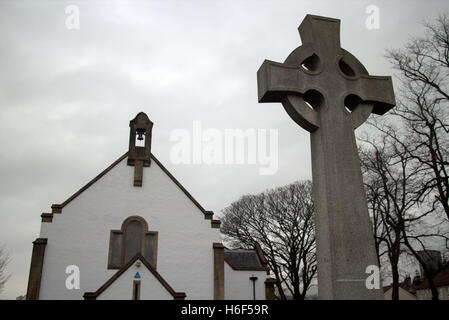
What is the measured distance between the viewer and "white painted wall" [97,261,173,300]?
53.7 ft

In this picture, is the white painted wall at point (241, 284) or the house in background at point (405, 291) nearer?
the white painted wall at point (241, 284)

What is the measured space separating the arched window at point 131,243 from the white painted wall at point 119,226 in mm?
287

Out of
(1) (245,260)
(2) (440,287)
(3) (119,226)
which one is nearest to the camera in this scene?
(3) (119,226)

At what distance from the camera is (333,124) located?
5816mm

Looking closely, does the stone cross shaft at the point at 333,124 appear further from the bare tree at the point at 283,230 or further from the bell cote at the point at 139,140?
the bare tree at the point at 283,230

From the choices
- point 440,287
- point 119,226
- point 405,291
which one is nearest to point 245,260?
point 119,226

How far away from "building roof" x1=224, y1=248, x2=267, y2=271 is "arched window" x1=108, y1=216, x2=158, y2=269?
7.08 metres

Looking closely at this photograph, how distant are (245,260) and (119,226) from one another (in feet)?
35.1

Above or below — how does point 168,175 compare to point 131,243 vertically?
above

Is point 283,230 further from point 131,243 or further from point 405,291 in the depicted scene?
point 405,291

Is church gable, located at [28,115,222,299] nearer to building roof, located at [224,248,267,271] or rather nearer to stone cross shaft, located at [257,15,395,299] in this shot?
building roof, located at [224,248,267,271]

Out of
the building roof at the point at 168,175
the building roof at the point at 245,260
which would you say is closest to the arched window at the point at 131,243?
the building roof at the point at 168,175

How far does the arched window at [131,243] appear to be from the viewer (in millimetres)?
19516

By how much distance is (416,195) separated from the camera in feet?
48.9
